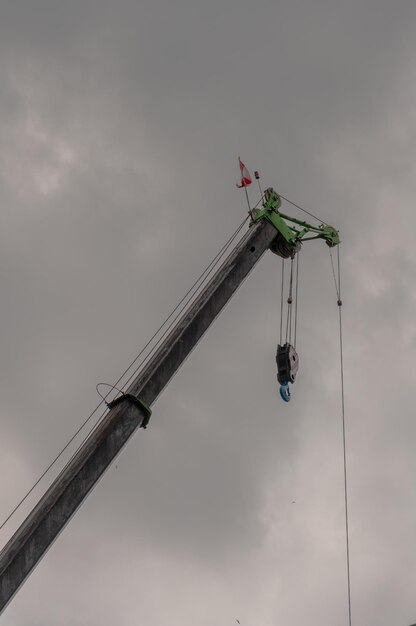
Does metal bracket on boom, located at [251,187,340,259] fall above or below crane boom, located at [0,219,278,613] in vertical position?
above

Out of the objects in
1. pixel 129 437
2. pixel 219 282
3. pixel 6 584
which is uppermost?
pixel 219 282

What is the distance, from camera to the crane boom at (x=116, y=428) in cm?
2053

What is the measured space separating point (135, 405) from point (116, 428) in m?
0.80

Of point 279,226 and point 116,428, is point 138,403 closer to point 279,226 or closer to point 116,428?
point 116,428

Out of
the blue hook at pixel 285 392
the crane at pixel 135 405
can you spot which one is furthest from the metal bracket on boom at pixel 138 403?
the blue hook at pixel 285 392

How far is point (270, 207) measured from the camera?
3039 cm

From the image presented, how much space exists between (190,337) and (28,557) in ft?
25.1

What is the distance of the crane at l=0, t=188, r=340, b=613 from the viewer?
20.6 meters

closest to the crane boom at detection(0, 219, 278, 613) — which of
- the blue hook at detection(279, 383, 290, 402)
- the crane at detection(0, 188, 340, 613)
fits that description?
Answer: the crane at detection(0, 188, 340, 613)

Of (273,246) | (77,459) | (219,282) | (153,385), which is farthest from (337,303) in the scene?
(77,459)

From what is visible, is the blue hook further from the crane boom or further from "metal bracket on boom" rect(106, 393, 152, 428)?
"metal bracket on boom" rect(106, 393, 152, 428)

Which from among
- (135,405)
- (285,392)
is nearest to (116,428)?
(135,405)

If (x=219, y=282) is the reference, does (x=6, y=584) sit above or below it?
below

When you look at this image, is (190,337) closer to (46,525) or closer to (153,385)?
(153,385)
